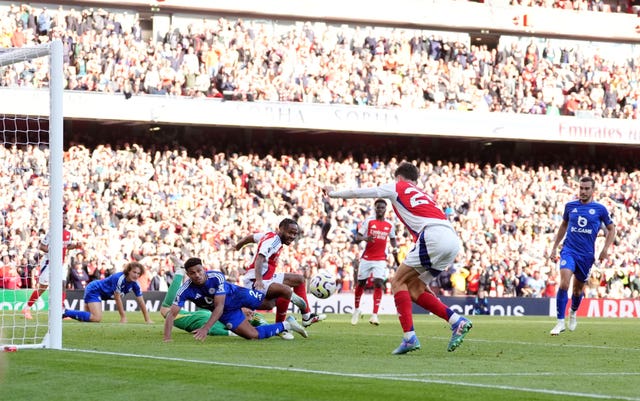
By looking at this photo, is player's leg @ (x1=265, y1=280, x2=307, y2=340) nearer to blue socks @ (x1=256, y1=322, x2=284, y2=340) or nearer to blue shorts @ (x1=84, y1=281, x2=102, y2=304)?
blue socks @ (x1=256, y1=322, x2=284, y2=340)

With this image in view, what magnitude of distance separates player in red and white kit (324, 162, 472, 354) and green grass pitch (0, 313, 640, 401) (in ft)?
1.17

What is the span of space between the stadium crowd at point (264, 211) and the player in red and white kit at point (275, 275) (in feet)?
38.8

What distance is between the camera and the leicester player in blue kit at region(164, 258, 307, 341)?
15391 millimetres

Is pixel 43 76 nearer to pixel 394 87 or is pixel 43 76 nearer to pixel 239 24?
pixel 239 24

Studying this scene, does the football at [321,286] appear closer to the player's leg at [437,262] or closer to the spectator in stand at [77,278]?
the player's leg at [437,262]

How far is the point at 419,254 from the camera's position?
1381 centimetres

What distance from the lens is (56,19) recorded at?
38.1m

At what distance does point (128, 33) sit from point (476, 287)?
1362 cm

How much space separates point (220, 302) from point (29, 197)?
1750cm

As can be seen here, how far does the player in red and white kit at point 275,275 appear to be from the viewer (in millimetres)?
17094

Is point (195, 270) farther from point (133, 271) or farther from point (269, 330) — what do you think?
point (133, 271)

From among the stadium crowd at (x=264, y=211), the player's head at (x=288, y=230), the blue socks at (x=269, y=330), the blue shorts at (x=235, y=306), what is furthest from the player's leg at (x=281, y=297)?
the stadium crowd at (x=264, y=211)

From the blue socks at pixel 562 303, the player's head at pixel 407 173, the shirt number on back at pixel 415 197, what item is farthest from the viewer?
the blue socks at pixel 562 303

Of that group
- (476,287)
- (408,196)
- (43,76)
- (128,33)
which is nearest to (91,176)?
(43,76)
